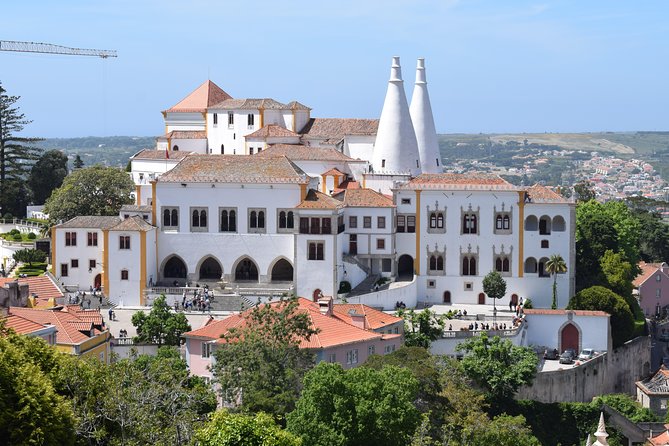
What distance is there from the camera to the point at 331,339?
2002 inches

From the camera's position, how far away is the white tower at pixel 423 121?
7375 centimetres

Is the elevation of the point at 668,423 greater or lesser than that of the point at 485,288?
lesser

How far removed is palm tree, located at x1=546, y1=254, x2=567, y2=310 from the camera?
214 ft

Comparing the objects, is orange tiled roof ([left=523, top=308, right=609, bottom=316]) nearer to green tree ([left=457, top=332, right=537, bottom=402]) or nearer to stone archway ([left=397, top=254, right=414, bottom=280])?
green tree ([left=457, top=332, right=537, bottom=402])

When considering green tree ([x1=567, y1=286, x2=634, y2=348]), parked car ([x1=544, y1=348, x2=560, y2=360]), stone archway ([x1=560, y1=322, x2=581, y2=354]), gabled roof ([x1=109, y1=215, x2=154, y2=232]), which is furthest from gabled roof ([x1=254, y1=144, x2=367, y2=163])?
parked car ([x1=544, y1=348, x2=560, y2=360])

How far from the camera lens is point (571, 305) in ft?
211

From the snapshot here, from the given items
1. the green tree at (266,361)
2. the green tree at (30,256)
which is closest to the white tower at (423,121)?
the green tree at (30,256)

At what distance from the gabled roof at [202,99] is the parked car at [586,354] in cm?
2808

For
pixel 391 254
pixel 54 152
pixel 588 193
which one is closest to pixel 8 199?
pixel 54 152

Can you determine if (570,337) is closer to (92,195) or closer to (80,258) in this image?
(80,258)

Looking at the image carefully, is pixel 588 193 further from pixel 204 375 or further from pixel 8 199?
pixel 204 375

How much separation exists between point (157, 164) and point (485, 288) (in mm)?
21726

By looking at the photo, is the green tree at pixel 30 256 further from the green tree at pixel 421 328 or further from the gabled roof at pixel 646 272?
the gabled roof at pixel 646 272

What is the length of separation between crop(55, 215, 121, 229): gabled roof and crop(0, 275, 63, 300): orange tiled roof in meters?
2.89
